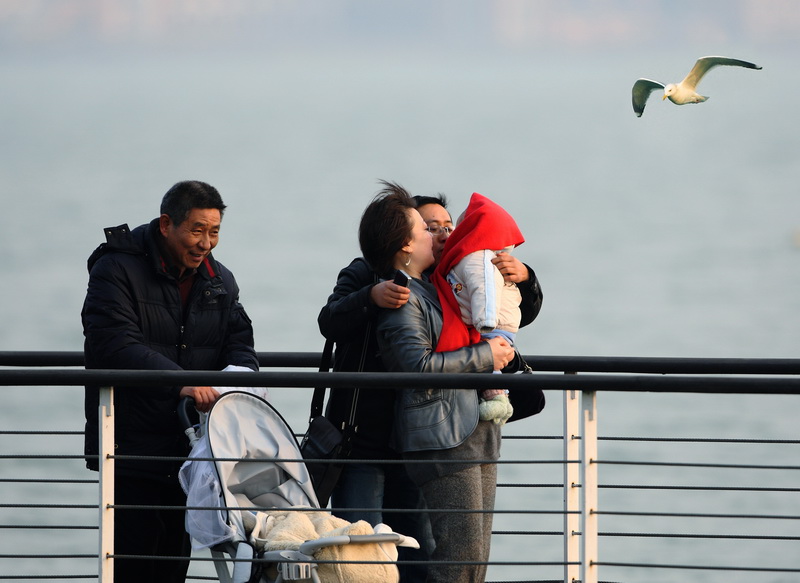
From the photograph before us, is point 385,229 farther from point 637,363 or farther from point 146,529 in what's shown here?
point 146,529

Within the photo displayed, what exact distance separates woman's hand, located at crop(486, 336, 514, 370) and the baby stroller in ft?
2.12

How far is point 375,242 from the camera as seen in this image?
15.2ft

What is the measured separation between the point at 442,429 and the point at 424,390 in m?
0.13

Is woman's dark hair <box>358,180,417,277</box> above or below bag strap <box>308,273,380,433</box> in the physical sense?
above

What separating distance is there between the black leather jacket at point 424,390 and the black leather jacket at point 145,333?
72 cm

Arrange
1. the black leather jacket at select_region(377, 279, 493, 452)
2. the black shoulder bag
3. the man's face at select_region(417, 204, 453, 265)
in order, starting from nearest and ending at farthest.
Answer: the black leather jacket at select_region(377, 279, 493, 452) → the black shoulder bag → the man's face at select_region(417, 204, 453, 265)

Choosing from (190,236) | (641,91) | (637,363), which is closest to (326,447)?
(190,236)

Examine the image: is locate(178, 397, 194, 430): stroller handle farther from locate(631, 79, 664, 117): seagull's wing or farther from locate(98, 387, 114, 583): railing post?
locate(631, 79, 664, 117): seagull's wing

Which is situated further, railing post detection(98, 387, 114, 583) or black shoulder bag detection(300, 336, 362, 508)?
black shoulder bag detection(300, 336, 362, 508)

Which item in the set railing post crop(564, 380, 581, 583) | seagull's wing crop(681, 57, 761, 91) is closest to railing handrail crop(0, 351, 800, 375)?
railing post crop(564, 380, 581, 583)

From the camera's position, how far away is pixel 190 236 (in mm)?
4840

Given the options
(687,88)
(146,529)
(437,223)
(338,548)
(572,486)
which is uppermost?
(687,88)

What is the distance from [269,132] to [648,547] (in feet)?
253

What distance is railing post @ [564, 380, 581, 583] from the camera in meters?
4.56
